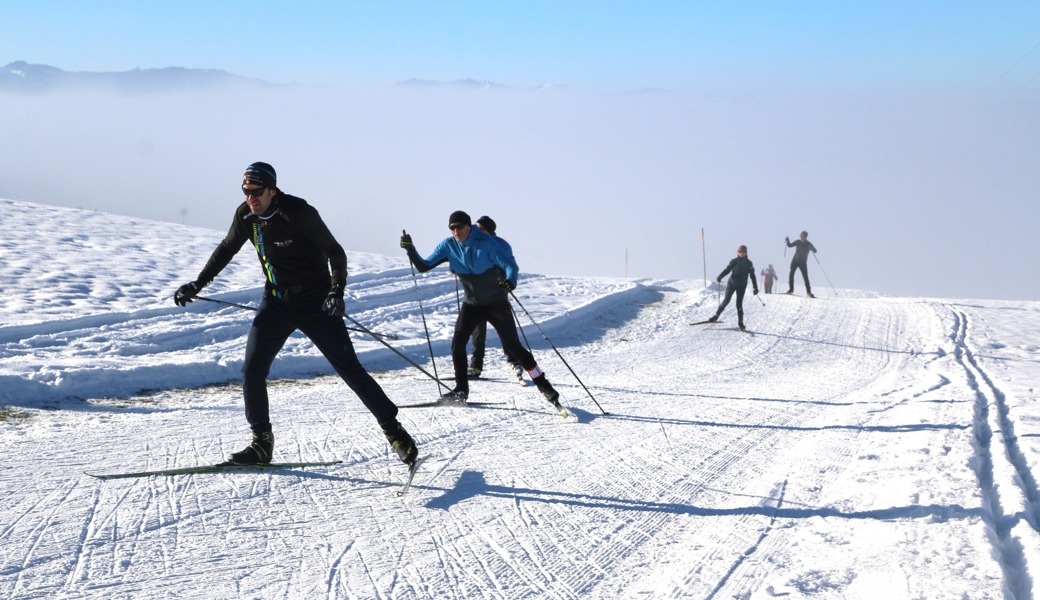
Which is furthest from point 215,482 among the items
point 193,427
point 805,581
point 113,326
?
point 113,326

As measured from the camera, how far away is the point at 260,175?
15.7 ft

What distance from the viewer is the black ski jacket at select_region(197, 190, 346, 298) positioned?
4.92 m

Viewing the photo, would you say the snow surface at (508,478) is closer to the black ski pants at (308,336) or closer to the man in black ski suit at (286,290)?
the man in black ski suit at (286,290)

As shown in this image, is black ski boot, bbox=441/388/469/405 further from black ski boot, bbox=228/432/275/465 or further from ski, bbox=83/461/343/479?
black ski boot, bbox=228/432/275/465

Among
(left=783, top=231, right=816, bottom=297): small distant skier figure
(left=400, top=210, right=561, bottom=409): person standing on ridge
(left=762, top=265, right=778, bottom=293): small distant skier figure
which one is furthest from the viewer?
(left=762, top=265, right=778, bottom=293): small distant skier figure

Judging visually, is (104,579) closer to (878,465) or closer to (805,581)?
(805,581)

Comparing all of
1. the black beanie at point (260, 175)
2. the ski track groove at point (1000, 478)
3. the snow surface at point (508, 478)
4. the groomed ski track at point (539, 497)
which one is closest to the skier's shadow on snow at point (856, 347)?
the snow surface at point (508, 478)

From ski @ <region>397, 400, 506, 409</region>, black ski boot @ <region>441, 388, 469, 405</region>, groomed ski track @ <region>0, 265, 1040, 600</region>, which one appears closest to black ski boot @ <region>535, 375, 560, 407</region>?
groomed ski track @ <region>0, 265, 1040, 600</region>

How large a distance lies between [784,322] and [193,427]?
46.2ft

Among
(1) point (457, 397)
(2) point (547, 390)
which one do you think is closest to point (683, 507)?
(2) point (547, 390)

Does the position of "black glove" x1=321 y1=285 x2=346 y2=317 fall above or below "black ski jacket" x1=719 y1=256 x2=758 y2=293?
above

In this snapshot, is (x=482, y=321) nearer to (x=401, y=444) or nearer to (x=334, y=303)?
(x=401, y=444)

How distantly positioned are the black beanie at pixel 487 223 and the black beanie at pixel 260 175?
466 cm

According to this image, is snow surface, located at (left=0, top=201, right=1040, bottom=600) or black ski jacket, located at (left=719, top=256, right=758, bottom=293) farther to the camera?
black ski jacket, located at (left=719, top=256, right=758, bottom=293)
